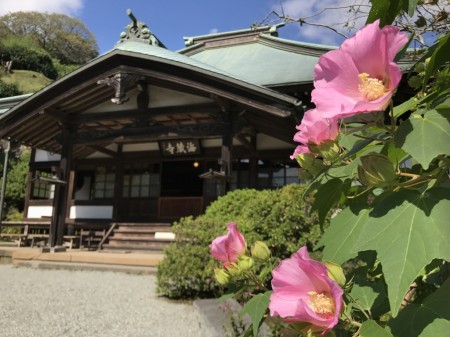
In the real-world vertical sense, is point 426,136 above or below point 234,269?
above

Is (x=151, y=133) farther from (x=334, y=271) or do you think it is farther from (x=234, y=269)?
(x=334, y=271)

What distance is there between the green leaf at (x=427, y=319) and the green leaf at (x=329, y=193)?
29 cm

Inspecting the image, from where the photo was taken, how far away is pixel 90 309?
532 cm

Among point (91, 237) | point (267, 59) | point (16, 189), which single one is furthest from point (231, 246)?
point (16, 189)

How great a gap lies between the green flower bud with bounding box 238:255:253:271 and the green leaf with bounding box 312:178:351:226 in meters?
0.21

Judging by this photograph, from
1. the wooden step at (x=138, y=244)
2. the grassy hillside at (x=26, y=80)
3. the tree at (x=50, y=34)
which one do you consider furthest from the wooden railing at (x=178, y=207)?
the tree at (x=50, y=34)

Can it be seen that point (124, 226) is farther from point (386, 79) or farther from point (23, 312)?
point (386, 79)

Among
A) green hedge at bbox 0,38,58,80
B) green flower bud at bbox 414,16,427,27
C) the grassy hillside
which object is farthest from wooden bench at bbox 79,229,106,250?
green hedge at bbox 0,38,58,80

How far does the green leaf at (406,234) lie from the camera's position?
55 cm

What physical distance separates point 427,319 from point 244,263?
1.49ft

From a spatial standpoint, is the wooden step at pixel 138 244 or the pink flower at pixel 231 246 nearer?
the pink flower at pixel 231 246

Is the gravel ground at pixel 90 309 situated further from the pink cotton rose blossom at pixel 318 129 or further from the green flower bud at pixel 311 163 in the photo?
the pink cotton rose blossom at pixel 318 129

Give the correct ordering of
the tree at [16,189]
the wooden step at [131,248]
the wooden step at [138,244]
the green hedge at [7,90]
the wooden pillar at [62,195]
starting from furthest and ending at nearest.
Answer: the green hedge at [7,90] → the tree at [16,189] → the wooden step at [138,244] → the wooden step at [131,248] → the wooden pillar at [62,195]

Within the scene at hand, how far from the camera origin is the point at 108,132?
34.6 feet
